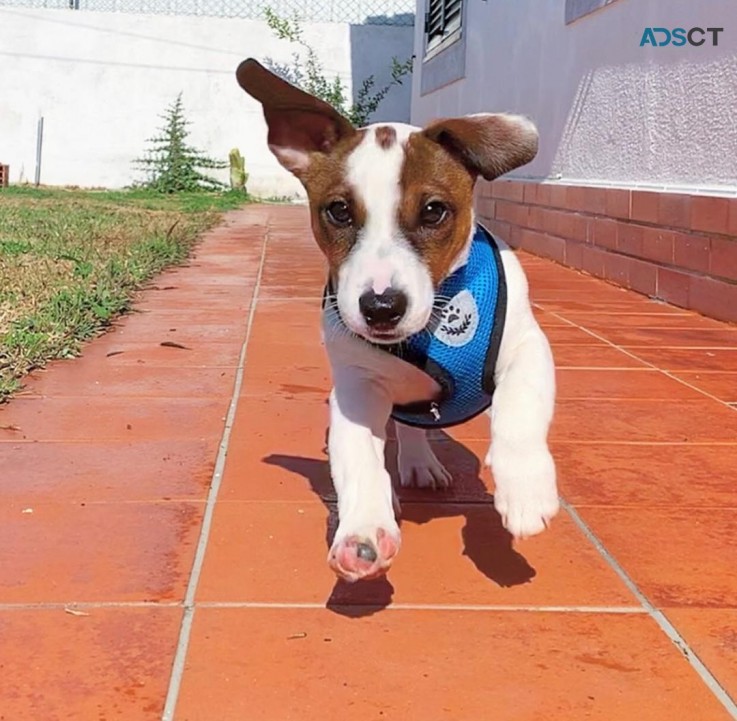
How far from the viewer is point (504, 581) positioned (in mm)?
2482

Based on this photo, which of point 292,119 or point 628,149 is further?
point 628,149

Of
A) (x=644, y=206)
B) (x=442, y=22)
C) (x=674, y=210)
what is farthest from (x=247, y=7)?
(x=674, y=210)

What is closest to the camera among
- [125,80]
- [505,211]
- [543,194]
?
[543,194]

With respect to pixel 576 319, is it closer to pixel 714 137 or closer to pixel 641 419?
pixel 714 137

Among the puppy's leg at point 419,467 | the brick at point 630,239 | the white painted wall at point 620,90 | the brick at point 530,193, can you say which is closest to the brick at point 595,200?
the white painted wall at point 620,90

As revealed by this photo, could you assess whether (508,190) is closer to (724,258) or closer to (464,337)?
(724,258)

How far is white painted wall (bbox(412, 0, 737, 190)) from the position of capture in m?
6.09

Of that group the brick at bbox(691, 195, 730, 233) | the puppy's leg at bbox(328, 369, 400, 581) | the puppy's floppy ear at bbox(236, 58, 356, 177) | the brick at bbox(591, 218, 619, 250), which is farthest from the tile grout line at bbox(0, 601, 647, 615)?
the brick at bbox(591, 218, 619, 250)

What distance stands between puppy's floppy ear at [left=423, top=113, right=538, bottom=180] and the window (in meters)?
10.4

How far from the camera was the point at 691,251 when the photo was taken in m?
6.18

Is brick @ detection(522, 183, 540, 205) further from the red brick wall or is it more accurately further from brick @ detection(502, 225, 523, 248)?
brick @ detection(502, 225, 523, 248)

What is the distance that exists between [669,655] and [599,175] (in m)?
6.14

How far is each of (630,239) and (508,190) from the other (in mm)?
3084

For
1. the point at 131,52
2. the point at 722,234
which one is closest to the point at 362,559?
the point at 722,234
